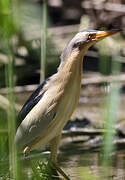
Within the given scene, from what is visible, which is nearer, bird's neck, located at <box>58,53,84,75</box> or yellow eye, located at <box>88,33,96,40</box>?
yellow eye, located at <box>88,33,96,40</box>

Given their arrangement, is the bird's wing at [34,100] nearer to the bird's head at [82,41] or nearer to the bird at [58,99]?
the bird at [58,99]

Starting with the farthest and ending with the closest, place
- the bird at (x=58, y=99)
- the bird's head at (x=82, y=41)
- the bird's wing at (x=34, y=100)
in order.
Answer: the bird's wing at (x=34, y=100), the bird at (x=58, y=99), the bird's head at (x=82, y=41)

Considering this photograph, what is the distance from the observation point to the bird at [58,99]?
11.2 feet

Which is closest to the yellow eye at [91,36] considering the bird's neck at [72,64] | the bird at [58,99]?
the bird at [58,99]

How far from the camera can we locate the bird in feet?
11.2

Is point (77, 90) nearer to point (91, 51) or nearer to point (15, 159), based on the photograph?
point (15, 159)

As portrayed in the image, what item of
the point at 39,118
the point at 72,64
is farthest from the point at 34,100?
the point at 72,64

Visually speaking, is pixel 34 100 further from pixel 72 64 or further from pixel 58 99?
pixel 72 64

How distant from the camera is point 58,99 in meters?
3.44

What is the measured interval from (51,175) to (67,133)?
116 cm

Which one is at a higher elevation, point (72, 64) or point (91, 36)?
point (91, 36)

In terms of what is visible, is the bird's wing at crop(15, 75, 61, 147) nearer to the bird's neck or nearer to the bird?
the bird

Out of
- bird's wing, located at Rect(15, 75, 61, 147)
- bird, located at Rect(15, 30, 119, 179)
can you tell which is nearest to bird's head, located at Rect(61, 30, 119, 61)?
bird, located at Rect(15, 30, 119, 179)

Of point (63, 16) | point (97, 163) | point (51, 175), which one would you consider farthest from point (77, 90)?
point (63, 16)
